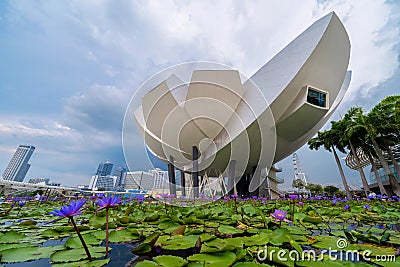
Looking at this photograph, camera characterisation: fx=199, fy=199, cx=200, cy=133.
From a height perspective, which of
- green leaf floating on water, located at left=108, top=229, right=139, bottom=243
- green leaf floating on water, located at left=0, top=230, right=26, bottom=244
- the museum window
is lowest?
green leaf floating on water, located at left=0, top=230, right=26, bottom=244

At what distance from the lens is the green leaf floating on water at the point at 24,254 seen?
2.12 feet

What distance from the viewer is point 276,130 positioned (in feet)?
30.7

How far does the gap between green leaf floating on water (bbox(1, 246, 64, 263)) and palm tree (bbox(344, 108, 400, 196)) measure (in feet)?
46.8

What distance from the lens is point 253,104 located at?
8.72 m

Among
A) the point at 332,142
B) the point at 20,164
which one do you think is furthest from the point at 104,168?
the point at 332,142

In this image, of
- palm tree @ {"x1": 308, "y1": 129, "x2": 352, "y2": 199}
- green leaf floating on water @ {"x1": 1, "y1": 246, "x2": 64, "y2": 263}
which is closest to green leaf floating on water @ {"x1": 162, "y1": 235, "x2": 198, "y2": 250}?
green leaf floating on water @ {"x1": 1, "y1": 246, "x2": 64, "y2": 263}

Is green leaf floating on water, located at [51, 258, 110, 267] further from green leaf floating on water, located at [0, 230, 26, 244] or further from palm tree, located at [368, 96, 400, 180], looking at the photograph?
palm tree, located at [368, 96, 400, 180]

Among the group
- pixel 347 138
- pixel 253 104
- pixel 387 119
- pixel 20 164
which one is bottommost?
pixel 253 104

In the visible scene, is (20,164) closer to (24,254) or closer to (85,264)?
(24,254)

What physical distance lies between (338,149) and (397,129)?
3.31 metres

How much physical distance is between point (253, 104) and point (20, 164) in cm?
6669

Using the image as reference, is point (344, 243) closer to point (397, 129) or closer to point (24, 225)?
point (24, 225)

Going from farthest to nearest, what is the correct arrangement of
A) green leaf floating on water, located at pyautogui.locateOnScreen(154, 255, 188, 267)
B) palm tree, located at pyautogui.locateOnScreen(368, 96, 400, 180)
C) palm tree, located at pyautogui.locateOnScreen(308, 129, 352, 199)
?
palm tree, located at pyautogui.locateOnScreen(308, 129, 352, 199) < palm tree, located at pyautogui.locateOnScreen(368, 96, 400, 180) < green leaf floating on water, located at pyautogui.locateOnScreen(154, 255, 188, 267)

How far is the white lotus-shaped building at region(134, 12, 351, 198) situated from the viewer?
7836mm
